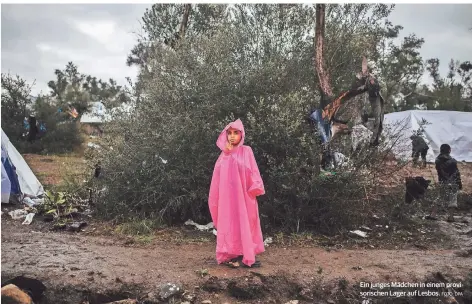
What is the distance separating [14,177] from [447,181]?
7486mm

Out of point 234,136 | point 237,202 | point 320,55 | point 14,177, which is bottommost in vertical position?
point 237,202

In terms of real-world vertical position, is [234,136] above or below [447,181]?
above

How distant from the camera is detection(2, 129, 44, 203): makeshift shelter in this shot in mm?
6934

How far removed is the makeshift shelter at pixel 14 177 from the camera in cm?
693

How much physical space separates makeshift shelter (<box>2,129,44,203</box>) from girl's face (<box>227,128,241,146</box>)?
4634 mm

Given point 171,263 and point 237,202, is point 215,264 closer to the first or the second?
point 171,263

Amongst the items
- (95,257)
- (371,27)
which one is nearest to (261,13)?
(371,27)

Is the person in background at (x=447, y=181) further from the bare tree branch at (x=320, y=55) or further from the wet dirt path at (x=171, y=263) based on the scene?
the bare tree branch at (x=320, y=55)

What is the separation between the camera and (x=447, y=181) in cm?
689

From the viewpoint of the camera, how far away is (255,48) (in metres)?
8.79

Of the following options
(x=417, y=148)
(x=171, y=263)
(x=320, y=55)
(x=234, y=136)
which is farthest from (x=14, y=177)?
(x=417, y=148)

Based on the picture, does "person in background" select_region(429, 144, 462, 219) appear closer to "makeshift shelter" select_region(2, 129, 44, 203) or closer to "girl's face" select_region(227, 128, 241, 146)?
"girl's face" select_region(227, 128, 241, 146)

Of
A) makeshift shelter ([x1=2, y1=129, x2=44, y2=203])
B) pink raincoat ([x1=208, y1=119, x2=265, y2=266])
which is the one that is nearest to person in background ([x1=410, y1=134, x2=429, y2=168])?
pink raincoat ([x1=208, y1=119, x2=265, y2=266])

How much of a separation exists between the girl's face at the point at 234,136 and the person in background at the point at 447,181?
4.26m
